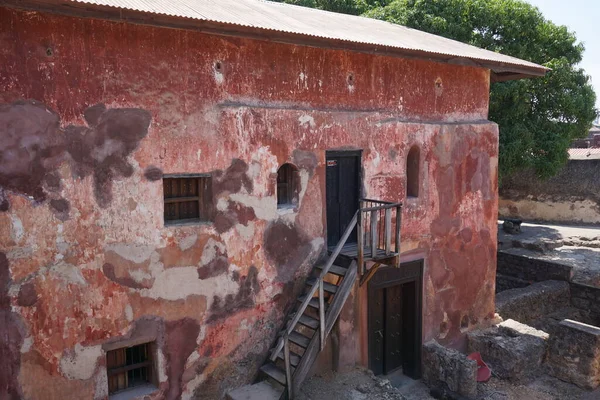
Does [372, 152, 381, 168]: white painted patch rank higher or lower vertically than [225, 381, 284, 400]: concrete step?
higher

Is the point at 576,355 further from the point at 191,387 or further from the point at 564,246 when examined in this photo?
the point at 564,246

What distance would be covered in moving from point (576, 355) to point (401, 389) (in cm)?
414

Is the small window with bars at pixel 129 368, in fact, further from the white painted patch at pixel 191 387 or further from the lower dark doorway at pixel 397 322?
the lower dark doorway at pixel 397 322

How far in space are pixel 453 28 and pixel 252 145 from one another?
1259cm

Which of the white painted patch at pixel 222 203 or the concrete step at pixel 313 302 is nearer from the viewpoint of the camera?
the white painted patch at pixel 222 203

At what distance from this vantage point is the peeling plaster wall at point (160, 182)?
6500mm

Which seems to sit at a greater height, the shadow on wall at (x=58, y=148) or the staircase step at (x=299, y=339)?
the shadow on wall at (x=58, y=148)

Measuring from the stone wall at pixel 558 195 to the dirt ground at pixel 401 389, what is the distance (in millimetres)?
14522

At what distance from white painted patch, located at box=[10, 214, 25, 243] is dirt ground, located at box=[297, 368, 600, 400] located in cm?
473

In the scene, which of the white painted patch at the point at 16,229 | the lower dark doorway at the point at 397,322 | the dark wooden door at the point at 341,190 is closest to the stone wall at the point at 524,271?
the lower dark doorway at the point at 397,322

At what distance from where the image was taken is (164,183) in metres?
7.71

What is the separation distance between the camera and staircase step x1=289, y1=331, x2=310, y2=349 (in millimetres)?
8320

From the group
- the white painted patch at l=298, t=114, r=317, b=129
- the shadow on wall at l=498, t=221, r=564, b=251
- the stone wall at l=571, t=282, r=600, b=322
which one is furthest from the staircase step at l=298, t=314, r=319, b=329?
the shadow on wall at l=498, t=221, r=564, b=251

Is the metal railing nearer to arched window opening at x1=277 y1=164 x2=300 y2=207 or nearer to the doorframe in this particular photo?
the doorframe
